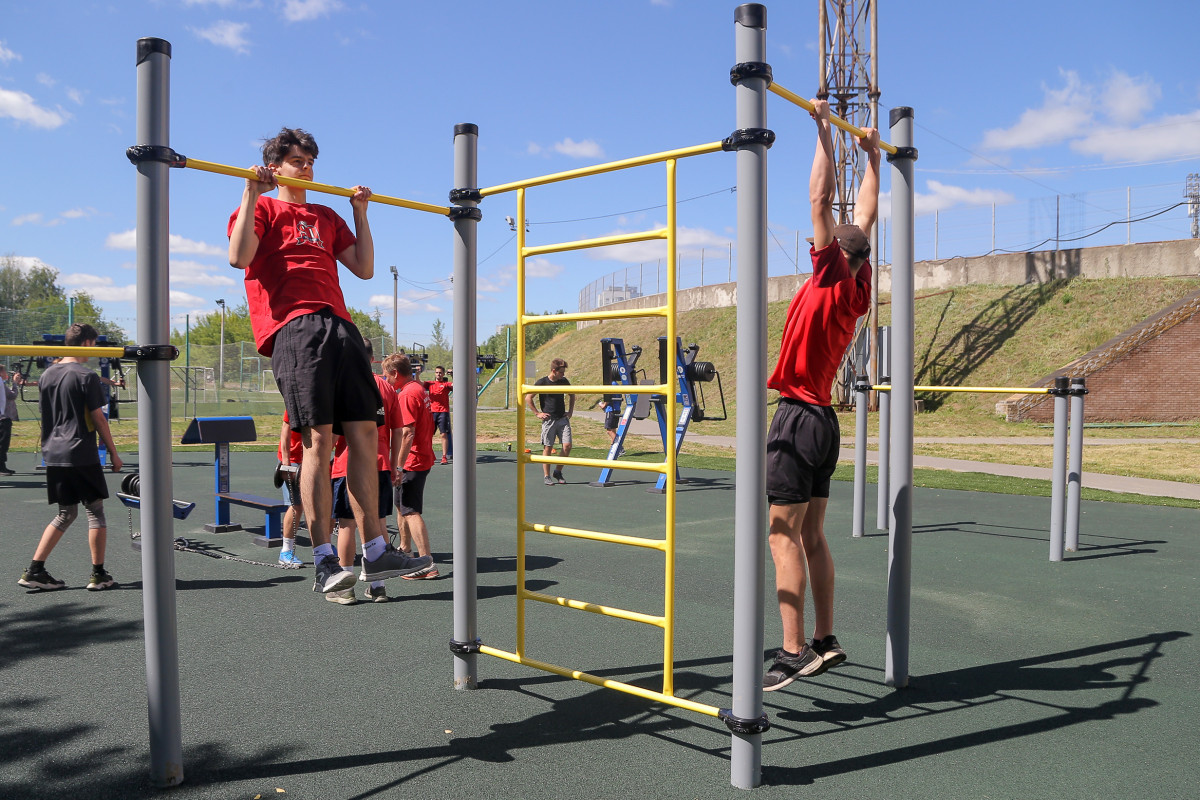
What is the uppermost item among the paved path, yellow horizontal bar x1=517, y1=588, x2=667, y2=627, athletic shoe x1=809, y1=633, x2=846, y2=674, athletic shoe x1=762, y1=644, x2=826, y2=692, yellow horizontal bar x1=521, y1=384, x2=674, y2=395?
yellow horizontal bar x1=521, y1=384, x2=674, y2=395

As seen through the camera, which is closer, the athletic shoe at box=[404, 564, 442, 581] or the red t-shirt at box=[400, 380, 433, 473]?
the athletic shoe at box=[404, 564, 442, 581]

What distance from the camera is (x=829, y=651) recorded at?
3.34m

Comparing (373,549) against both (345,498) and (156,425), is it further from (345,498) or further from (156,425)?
(345,498)

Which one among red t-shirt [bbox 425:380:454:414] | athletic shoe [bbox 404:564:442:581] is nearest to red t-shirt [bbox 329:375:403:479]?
athletic shoe [bbox 404:564:442:581]

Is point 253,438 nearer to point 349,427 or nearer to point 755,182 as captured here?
point 349,427

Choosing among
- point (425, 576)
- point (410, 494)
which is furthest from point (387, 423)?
point (425, 576)

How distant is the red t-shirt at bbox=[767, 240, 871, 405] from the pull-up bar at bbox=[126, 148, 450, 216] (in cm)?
156

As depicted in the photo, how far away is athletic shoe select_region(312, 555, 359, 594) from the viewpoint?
285cm

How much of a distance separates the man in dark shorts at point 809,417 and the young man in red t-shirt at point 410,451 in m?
3.10

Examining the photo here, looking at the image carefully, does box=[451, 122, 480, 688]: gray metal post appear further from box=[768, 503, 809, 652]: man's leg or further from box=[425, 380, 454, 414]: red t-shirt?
box=[425, 380, 454, 414]: red t-shirt

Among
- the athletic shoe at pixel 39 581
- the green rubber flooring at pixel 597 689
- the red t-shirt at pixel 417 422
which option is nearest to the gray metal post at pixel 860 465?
the green rubber flooring at pixel 597 689

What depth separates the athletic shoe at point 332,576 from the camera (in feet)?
9.35

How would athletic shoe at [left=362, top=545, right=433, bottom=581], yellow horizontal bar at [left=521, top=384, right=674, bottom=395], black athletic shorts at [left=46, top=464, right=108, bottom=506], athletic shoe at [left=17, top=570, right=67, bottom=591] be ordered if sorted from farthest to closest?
black athletic shorts at [left=46, top=464, right=108, bottom=506], athletic shoe at [left=17, top=570, right=67, bottom=591], athletic shoe at [left=362, top=545, right=433, bottom=581], yellow horizontal bar at [left=521, top=384, right=674, bottom=395]

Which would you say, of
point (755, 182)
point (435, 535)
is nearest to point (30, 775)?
point (755, 182)
